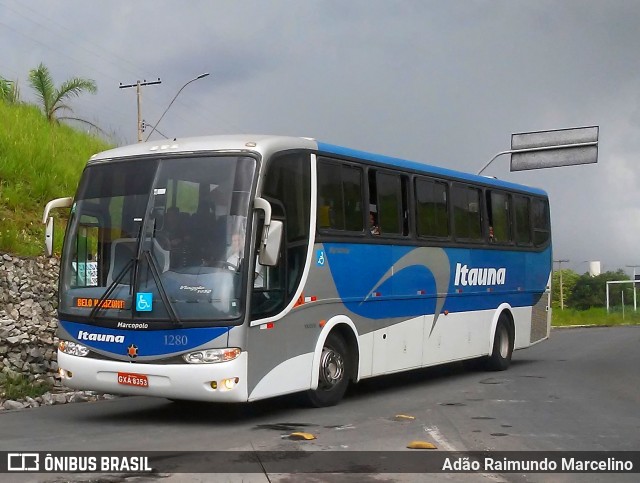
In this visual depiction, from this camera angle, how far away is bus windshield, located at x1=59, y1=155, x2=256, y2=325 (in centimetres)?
1076

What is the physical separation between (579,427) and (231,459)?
4.37 metres

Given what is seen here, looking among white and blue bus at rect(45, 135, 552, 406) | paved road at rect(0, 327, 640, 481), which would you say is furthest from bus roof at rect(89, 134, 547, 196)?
paved road at rect(0, 327, 640, 481)

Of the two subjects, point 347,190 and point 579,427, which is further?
point 347,190

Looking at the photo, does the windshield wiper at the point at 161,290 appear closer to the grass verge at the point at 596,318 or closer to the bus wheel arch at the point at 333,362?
the bus wheel arch at the point at 333,362

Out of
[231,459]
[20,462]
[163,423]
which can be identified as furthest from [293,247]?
[20,462]

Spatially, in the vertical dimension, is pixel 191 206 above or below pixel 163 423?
above

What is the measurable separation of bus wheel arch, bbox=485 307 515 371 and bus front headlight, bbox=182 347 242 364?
845cm

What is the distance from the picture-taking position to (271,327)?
37.0 ft

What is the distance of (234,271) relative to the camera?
10.8m

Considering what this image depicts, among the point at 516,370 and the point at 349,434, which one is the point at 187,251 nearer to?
the point at 349,434

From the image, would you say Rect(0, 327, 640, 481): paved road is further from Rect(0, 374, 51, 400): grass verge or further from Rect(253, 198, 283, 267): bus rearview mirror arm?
Rect(253, 198, 283, 267): bus rearview mirror arm

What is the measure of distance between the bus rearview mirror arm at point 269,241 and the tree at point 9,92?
67.6 ft

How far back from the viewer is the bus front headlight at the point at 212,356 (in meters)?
10.6

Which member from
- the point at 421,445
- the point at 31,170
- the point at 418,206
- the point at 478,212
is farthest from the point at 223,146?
the point at 31,170
